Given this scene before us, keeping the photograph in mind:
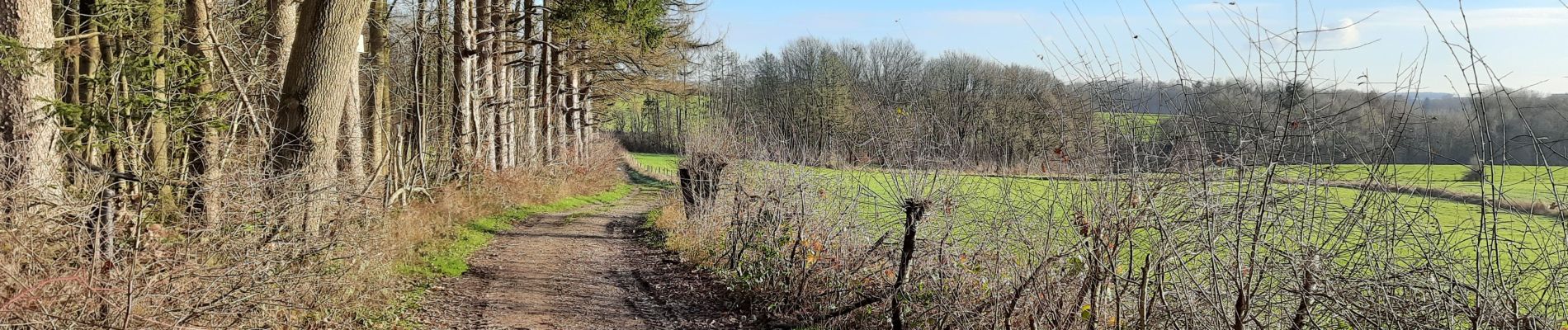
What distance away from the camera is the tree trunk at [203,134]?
6.14 meters

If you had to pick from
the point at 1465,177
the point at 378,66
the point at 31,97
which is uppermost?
the point at 378,66

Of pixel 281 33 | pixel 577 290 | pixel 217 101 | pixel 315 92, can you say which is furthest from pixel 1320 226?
pixel 281 33

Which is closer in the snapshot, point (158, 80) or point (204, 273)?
point (204, 273)

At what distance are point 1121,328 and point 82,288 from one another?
18.6 feet

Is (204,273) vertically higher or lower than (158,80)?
lower

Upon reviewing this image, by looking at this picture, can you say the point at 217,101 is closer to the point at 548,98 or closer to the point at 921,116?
the point at 921,116

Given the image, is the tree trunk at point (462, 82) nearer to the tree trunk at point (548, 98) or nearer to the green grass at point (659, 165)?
the tree trunk at point (548, 98)

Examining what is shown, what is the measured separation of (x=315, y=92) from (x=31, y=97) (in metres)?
1.97

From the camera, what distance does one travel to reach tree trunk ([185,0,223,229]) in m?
6.14

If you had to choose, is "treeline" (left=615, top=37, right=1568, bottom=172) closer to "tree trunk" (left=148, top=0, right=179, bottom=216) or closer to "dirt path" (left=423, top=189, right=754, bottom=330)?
"dirt path" (left=423, top=189, right=754, bottom=330)

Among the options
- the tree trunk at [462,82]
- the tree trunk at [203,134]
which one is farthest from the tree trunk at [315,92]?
the tree trunk at [462,82]

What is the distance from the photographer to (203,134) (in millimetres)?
8406

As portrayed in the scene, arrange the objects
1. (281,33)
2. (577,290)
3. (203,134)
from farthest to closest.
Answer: (281,33) < (577,290) < (203,134)

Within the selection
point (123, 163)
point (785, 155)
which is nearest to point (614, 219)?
point (785, 155)
